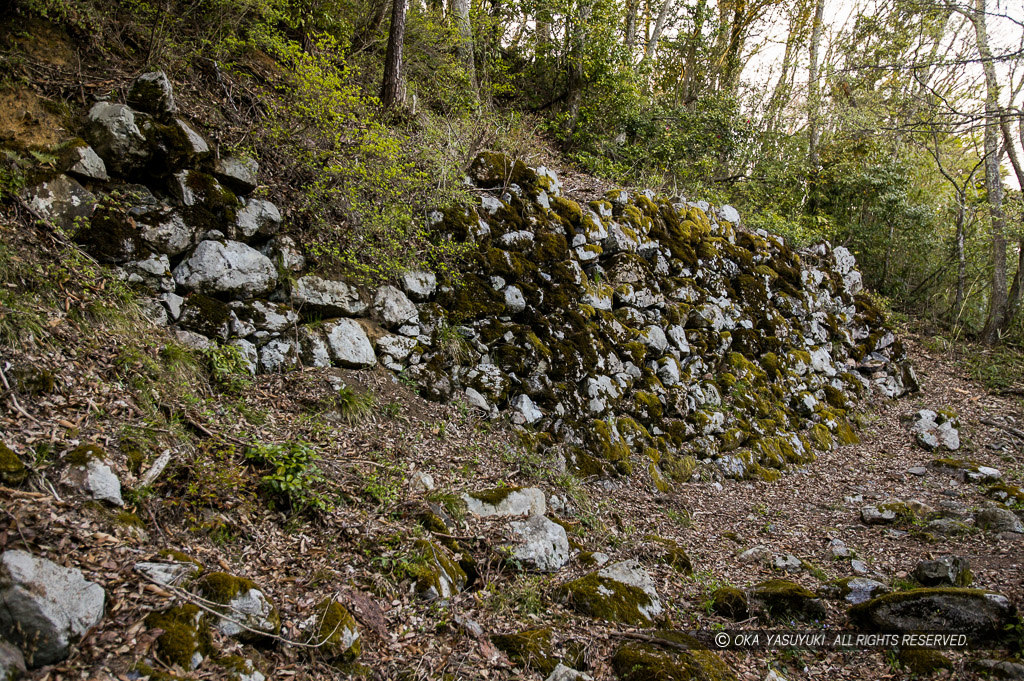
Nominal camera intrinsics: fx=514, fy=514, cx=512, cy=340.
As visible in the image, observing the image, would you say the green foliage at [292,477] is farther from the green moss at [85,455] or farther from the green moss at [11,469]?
the green moss at [11,469]

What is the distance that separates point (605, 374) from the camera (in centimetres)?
739

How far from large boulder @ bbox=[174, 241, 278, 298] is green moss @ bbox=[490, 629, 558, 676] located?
4.06m

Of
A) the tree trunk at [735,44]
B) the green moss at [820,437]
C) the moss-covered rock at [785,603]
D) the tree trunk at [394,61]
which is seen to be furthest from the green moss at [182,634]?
the tree trunk at [735,44]

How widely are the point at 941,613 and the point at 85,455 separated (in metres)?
6.25

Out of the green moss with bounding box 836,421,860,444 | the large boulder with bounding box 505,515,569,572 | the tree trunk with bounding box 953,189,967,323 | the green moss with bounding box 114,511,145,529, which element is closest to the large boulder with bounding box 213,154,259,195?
the green moss with bounding box 114,511,145,529

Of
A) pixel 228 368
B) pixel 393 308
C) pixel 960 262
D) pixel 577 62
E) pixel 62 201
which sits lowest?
pixel 228 368

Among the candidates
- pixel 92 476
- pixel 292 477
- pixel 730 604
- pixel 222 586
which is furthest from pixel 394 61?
pixel 730 604

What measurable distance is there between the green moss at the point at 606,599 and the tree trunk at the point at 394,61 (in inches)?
281

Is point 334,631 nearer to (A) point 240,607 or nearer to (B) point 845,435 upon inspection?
(A) point 240,607

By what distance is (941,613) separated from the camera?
4086 mm

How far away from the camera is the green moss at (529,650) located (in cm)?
349

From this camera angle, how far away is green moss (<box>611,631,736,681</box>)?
11.4ft

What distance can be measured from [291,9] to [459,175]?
349 cm

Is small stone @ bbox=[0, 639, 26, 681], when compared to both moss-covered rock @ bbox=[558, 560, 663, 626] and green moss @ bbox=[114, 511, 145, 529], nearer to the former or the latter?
green moss @ bbox=[114, 511, 145, 529]
